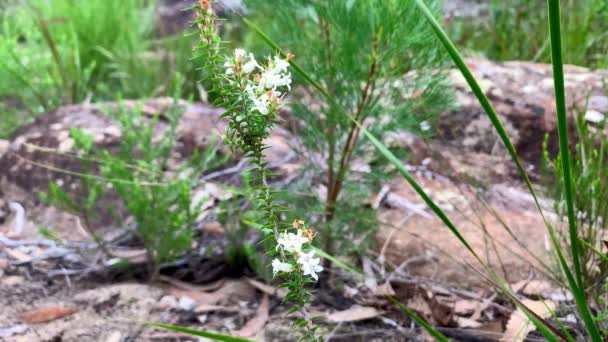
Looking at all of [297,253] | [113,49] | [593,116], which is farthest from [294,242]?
[113,49]

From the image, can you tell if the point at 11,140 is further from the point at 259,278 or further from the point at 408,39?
the point at 408,39

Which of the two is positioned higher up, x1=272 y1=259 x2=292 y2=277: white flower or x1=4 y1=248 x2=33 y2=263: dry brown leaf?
x1=272 y1=259 x2=292 y2=277: white flower

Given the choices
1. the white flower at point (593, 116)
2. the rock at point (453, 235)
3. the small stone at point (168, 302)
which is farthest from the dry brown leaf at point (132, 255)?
the white flower at point (593, 116)

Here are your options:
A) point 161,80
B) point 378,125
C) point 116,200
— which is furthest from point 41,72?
point 378,125

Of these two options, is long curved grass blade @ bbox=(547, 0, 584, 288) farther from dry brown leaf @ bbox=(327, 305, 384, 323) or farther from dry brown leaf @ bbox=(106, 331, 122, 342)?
dry brown leaf @ bbox=(106, 331, 122, 342)

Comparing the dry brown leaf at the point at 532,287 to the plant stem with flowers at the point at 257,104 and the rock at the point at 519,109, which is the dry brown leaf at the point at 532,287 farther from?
the plant stem with flowers at the point at 257,104

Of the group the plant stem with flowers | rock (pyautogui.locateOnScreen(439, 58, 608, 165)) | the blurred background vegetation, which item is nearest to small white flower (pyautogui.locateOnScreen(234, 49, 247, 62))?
the plant stem with flowers
